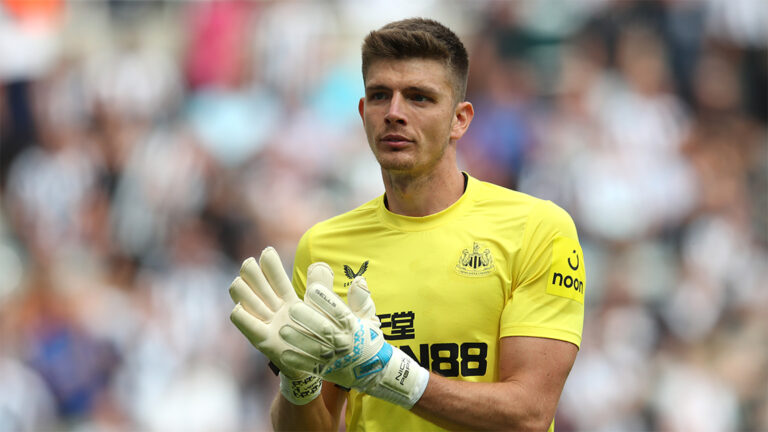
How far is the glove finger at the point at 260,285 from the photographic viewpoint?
3.40 meters

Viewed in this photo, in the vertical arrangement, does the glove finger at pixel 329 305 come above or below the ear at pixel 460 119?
below

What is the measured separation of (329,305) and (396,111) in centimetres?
93

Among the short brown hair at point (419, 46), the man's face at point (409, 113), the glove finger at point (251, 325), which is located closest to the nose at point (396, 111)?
the man's face at point (409, 113)

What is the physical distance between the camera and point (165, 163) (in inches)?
428

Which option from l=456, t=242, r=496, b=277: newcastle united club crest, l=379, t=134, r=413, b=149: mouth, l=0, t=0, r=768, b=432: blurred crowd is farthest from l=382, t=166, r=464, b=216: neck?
l=0, t=0, r=768, b=432: blurred crowd

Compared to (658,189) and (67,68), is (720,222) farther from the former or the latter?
(67,68)

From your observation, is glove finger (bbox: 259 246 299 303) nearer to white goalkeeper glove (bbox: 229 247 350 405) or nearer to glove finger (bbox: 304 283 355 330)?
white goalkeeper glove (bbox: 229 247 350 405)

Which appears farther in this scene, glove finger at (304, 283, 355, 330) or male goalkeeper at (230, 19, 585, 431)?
male goalkeeper at (230, 19, 585, 431)

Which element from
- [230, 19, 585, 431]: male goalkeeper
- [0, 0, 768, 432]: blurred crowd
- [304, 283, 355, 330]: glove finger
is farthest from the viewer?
[0, 0, 768, 432]: blurred crowd

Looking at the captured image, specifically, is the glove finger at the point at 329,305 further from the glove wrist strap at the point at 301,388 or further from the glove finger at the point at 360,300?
the glove wrist strap at the point at 301,388

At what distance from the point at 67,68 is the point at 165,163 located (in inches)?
70.5

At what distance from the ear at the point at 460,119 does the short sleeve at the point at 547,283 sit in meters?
0.44

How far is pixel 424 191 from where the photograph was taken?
13.3 feet

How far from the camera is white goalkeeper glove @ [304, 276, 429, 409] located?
3.29 m
